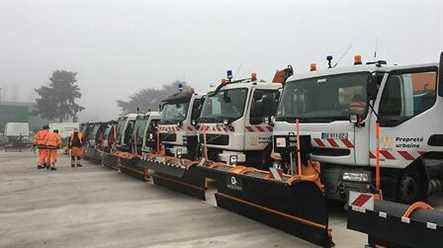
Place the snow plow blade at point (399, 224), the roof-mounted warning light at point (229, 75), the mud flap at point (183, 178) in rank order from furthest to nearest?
the roof-mounted warning light at point (229, 75)
the mud flap at point (183, 178)
the snow plow blade at point (399, 224)

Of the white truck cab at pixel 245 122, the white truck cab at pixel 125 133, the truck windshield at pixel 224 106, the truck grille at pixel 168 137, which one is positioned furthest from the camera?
the white truck cab at pixel 125 133

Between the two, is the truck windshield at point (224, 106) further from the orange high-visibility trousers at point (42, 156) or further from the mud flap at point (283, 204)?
the orange high-visibility trousers at point (42, 156)

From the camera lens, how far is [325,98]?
7816mm

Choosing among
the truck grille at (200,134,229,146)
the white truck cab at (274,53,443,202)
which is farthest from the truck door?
the truck grille at (200,134,229,146)

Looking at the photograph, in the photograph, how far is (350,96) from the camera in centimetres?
748

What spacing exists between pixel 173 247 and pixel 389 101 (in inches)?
149

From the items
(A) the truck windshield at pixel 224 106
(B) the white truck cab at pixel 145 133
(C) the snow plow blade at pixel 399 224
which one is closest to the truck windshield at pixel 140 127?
(B) the white truck cab at pixel 145 133

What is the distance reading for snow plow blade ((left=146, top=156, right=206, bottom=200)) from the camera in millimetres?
10080

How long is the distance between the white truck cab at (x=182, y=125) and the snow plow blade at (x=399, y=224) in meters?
7.75

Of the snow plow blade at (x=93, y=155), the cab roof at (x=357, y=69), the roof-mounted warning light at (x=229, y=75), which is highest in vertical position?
the roof-mounted warning light at (x=229, y=75)

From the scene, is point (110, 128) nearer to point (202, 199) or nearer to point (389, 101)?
point (202, 199)

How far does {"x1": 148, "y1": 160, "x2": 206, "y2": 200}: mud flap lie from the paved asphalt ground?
0.22m

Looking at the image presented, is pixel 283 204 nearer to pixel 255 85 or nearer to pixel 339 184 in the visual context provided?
pixel 339 184

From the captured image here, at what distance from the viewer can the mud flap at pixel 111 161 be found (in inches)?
672
